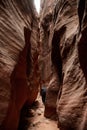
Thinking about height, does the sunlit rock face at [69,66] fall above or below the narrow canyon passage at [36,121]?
above

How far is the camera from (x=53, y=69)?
300 inches

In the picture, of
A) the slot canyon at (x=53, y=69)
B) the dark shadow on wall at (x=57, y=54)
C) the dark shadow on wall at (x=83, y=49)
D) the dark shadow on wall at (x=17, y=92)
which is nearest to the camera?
the dark shadow on wall at (x=83, y=49)

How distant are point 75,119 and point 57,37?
325 centimetres

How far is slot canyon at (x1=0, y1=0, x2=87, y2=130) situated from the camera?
4941 millimetres

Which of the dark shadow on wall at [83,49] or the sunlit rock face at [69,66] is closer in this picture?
the dark shadow on wall at [83,49]

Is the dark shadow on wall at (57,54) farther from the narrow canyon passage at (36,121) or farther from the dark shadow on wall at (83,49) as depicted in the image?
the dark shadow on wall at (83,49)

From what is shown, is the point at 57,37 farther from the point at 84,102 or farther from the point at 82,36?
the point at 82,36

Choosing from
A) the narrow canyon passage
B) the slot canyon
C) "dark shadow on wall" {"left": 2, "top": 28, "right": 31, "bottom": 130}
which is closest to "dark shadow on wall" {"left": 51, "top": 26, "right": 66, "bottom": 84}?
the slot canyon

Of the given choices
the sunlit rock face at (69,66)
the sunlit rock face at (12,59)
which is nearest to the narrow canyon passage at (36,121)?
the sunlit rock face at (69,66)

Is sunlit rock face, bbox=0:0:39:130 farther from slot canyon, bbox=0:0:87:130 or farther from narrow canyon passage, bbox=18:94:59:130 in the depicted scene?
narrow canyon passage, bbox=18:94:59:130

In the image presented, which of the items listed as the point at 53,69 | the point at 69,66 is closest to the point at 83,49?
the point at 69,66

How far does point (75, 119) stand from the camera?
16.5 feet

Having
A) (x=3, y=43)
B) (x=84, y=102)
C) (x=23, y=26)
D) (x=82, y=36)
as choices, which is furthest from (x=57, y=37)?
(x=82, y=36)

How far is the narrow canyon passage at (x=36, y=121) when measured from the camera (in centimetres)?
708
